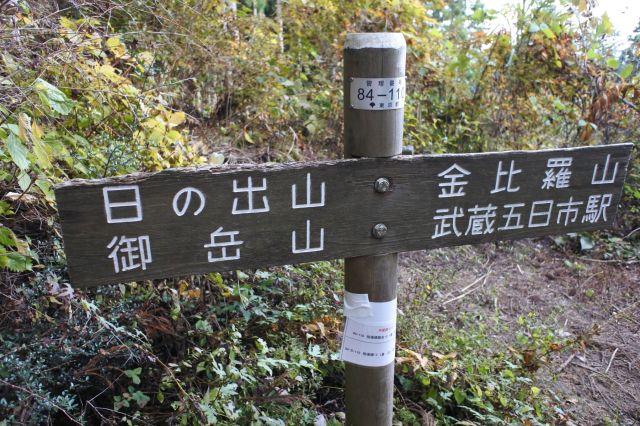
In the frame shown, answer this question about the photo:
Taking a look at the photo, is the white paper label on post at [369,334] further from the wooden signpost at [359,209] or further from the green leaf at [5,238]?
the green leaf at [5,238]

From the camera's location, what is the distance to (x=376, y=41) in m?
→ 1.42

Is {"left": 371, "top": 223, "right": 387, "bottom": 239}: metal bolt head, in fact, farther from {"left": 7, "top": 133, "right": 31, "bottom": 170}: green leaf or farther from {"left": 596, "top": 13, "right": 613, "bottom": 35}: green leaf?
{"left": 596, "top": 13, "right": 613, "bottom": 35}: green leaf

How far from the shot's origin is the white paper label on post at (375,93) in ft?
4.75

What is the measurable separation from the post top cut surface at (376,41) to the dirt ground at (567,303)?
2112 mm

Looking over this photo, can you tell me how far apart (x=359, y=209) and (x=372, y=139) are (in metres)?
0.22

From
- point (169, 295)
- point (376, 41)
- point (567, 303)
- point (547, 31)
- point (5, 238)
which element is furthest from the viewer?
point (547, 31)

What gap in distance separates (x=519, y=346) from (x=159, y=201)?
2656 millimetres

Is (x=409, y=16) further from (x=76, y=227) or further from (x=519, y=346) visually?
(x=76, y=227)

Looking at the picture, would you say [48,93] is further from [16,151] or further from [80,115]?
[80,115]

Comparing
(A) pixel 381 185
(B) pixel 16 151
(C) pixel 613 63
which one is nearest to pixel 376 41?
(A) pixel 381 185

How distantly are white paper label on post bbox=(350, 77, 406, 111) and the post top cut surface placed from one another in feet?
0.31

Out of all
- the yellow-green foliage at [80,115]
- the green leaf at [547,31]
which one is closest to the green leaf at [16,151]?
the yellow-green foliage at [80,115]

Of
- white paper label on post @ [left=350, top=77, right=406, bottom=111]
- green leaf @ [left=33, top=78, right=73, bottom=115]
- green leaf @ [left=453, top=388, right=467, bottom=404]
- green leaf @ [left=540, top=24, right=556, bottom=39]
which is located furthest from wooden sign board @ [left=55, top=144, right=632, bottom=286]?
green leaf @ [left=540, top=24, right=556, bottom=39]

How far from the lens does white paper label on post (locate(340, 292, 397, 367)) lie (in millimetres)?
1682
